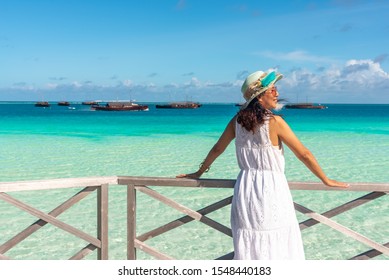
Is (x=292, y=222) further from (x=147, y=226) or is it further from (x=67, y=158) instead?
(x=67, y=158)

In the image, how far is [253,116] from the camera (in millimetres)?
2371

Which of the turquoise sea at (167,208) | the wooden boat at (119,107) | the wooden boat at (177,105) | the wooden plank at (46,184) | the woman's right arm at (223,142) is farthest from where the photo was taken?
the wooden boat at (177,105)

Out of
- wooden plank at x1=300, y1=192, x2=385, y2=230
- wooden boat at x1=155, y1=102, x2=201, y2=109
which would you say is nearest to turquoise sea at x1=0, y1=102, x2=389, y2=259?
wooden plank at x1=300, y1=192, x2=385, y2=230

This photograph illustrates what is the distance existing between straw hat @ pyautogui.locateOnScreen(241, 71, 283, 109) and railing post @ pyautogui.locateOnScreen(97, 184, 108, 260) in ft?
3.90

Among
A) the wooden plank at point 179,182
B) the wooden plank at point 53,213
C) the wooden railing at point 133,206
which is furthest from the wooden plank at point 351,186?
the wooden plank at point 53,213

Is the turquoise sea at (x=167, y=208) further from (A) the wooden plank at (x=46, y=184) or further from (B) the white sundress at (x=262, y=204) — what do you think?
(B) the white sundress at (x=262, y=204)

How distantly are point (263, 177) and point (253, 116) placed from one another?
380 millimetres

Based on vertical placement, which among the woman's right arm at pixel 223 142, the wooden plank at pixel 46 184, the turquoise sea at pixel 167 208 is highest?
the woman's right arm at pixel 223 142

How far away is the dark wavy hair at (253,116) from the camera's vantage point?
2373 millimetres

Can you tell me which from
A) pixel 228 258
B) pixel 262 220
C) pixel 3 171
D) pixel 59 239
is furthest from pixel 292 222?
pixel 3 171

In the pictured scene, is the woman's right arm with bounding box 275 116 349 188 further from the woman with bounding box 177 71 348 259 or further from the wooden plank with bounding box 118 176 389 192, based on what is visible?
the wooden plank with bounding box 118 176 389 192

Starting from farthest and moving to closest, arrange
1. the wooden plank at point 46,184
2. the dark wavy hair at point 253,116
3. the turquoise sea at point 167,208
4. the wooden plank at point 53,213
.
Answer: the turquoise sea at point 167,208 < the wooden plank at point 53,213 < the wooden plank at point 46,184 < the dark wavy hair at point 253,116

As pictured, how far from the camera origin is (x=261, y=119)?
7.77 ft

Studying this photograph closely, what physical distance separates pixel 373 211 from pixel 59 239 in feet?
18.3
